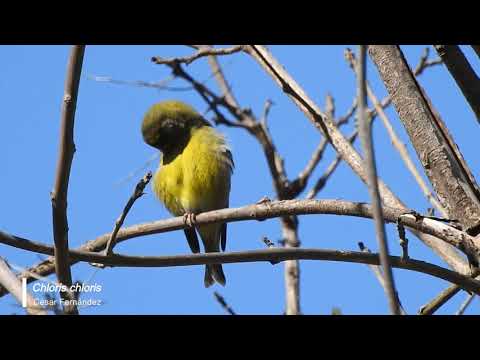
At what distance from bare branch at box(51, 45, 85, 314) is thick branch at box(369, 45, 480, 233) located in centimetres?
160

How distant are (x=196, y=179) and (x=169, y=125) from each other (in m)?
0.84

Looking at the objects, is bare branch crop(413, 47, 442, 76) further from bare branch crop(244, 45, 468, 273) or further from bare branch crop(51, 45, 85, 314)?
bare branch crop(51, 45, 85, 314)

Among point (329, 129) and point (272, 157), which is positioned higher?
point (272, 157)

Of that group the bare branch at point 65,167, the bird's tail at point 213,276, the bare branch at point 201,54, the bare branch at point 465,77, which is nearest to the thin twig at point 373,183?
the bare branch at point 65,167

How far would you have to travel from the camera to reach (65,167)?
2443 millimetres

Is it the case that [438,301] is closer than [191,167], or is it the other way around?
[438,301]

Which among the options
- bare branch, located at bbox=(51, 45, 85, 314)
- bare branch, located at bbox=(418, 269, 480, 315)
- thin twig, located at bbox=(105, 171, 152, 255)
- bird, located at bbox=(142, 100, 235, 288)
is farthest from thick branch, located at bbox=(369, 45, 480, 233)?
bird, located at bbox=(142, 100, 235, 288)

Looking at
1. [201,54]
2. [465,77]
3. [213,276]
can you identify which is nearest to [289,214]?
[465,77]

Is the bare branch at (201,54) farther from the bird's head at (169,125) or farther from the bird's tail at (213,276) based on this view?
the bird's tail at (213,276)

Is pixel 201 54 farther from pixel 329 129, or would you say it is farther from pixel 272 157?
pixel 272 157

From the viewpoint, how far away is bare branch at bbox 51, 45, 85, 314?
234 centimetres
